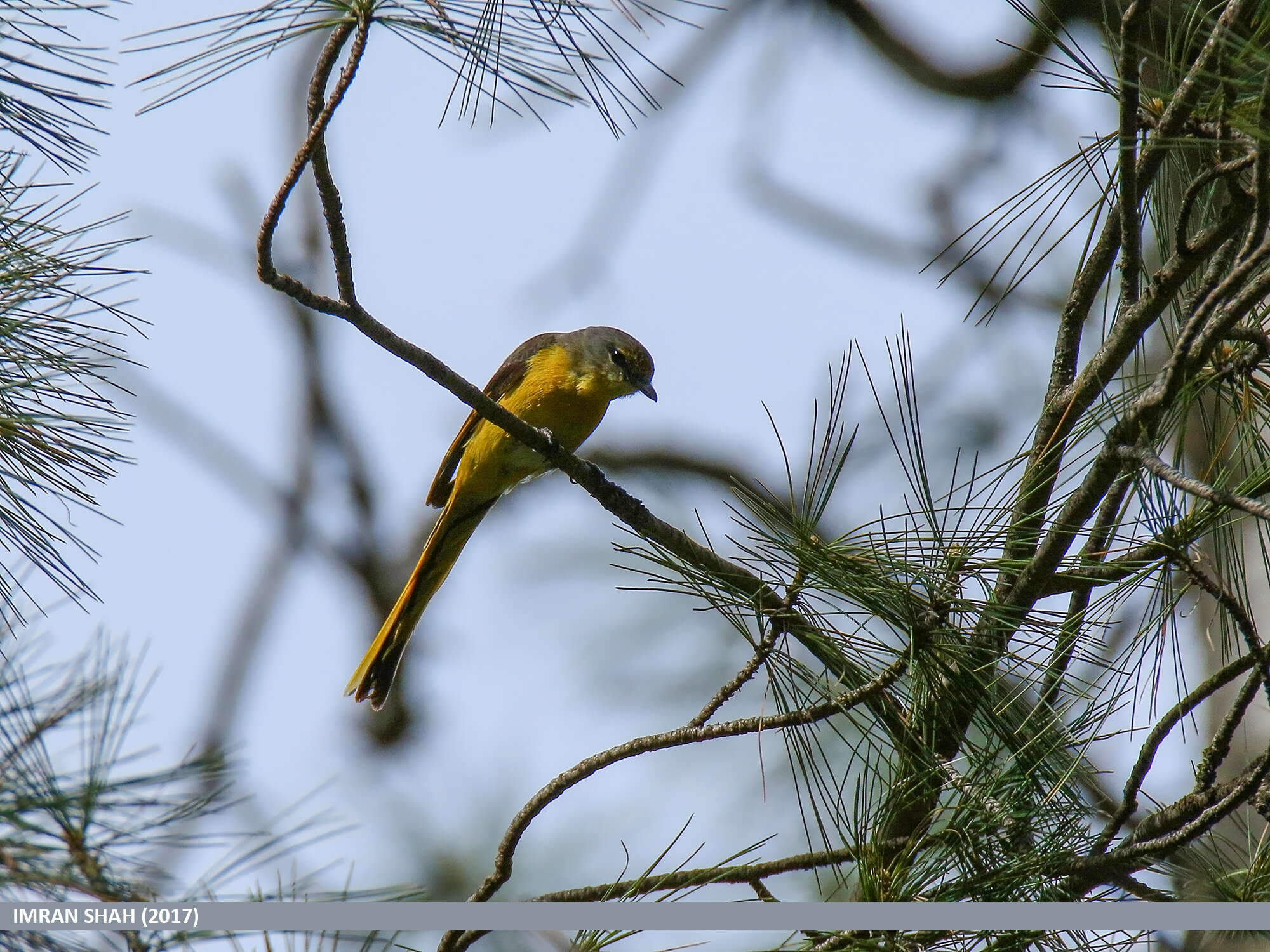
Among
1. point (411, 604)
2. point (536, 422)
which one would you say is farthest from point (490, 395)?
point (411, 604)

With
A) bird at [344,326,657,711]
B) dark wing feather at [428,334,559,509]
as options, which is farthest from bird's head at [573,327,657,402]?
dark wing feather at [428,334,559,509]

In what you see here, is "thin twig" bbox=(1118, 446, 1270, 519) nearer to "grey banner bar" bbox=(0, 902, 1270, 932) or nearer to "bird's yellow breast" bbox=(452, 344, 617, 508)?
"grey banner bar" bbox=(0, 902, 1270, 932)

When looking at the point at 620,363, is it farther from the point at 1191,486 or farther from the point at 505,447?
the point at 1191,486

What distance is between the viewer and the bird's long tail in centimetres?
434

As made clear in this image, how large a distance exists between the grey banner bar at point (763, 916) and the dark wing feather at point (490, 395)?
2.78 m

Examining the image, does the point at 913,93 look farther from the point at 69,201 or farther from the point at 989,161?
the point at 69,201

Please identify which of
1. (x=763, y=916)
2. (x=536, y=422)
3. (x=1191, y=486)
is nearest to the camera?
(x=1191, y=486)

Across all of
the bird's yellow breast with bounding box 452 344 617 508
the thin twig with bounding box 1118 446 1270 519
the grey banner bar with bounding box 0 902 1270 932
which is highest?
the bird's yellow breast with bounding box 452 344 617 508

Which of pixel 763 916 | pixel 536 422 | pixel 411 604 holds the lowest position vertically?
pixel 763 916

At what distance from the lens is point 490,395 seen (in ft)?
15.1

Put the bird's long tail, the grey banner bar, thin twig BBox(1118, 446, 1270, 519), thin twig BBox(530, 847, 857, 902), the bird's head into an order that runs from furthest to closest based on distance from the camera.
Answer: the bird's head < the bird's long tail < thin twig BBox(530, 847, 857, 902) < the grey banner bar < thin twig BBox(1118, 446, 1270, 519)

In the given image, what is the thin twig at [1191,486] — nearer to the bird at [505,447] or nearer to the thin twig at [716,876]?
the thin twig at [716,876]

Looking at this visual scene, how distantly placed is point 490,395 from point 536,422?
0.27 m

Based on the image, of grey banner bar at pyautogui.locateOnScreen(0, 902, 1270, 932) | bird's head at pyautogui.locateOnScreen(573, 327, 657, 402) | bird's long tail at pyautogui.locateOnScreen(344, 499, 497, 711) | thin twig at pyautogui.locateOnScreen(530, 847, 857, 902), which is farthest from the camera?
bird's head at pyautogui.locateOnScreen(573, 327, 657, 402)
